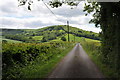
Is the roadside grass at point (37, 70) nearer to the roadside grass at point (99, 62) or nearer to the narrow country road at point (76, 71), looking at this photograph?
the narrow country road at point (76, 71)

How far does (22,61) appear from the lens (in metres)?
14.0

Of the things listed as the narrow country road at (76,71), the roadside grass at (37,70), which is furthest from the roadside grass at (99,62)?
the roadside grass at (37,70)

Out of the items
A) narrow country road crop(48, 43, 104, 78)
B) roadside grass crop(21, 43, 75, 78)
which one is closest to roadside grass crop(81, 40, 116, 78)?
narrow country road crop(48, 43, 104, 78)

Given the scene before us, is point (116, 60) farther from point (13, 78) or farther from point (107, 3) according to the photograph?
point (13, 78)

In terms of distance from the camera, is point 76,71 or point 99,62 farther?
point 99,62

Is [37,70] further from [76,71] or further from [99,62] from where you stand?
[99,62]

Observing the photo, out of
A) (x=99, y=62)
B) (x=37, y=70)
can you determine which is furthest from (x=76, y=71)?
(x=99, y=62)

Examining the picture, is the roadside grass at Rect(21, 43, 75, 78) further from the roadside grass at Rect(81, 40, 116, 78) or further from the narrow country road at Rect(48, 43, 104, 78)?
the roadside grass at Rect(81, 40, 116, 78)

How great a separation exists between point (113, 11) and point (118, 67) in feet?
16.0

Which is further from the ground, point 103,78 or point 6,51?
point 6,51

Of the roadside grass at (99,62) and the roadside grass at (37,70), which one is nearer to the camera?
the roadside grass at (37,70)

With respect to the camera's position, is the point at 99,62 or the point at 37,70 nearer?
the point at 37,70

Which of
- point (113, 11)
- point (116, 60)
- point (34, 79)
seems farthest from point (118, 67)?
point (34, 79)

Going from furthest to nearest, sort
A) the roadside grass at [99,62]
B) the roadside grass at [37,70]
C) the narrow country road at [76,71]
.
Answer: the roadside grass at [99,62]
the narrow country road at [76,71]
the roadside grass at [37,70]
